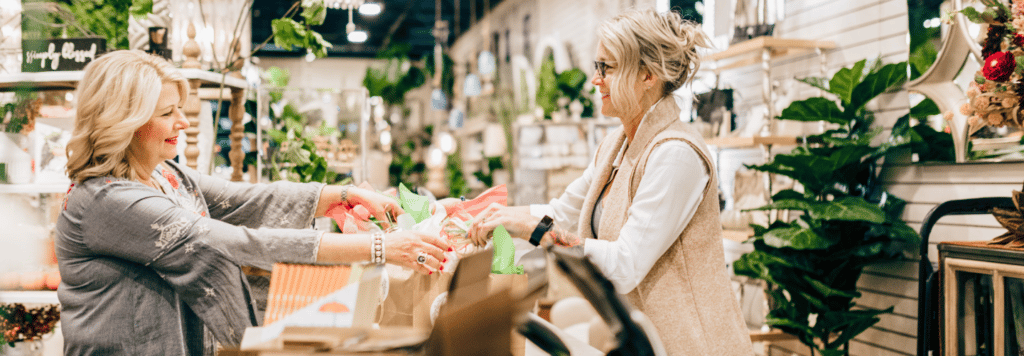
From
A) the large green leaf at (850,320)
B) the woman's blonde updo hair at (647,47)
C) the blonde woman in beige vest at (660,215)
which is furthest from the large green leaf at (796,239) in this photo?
the woman's blonde updo hair at (647,47)

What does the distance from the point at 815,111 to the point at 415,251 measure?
7.32ft

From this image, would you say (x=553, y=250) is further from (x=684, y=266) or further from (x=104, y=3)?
(x=104, y=3)

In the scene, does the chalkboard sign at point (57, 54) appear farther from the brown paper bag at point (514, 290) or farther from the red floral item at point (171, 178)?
the brown paper bag at point (514, 290)

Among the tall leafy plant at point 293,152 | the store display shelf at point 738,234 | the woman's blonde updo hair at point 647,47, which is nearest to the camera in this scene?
the woman's blonde updo hair at point 647,47

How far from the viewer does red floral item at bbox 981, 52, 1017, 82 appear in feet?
6.17

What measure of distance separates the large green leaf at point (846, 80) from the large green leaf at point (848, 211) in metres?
0.48

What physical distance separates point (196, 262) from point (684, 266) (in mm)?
1149

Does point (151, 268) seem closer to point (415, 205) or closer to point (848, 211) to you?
point (415, 205)

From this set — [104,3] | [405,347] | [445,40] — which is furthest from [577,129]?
[445,40]

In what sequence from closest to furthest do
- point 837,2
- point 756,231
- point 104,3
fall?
point 104,3
point 756,231
point 837,2

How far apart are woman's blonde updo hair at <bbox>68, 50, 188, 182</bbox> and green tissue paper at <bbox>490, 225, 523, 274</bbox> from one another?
88 centimetres

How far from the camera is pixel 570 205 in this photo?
2.09 m

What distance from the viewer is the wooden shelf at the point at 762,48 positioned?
10.9 ft

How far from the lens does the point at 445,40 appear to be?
12938mm
